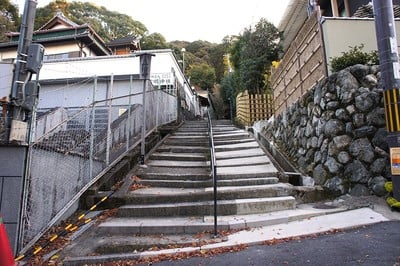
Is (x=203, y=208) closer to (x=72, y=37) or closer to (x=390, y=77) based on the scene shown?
(x=390, y=77)

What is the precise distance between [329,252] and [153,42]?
42.1 meters

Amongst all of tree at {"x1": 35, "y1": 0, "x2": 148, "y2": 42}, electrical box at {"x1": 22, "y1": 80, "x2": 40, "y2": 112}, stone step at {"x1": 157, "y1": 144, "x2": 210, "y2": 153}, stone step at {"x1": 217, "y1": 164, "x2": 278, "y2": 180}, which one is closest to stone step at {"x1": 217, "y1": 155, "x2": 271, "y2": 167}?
stone step at {"x1": 217, "y1": 164, "x2": 278, "y2": 180}

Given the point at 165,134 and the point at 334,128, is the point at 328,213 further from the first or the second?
the point at 165,134

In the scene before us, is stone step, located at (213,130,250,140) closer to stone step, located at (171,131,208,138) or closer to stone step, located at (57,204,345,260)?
stone step, located at (171,131,208,138)

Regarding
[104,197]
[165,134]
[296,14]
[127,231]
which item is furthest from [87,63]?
[127,231]

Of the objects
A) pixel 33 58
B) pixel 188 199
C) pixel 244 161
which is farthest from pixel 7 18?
pixel 188 199

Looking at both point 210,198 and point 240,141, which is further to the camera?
point 240,141

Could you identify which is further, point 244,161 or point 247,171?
point 244,161

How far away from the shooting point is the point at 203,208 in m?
5.46

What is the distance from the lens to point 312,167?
22.7ft

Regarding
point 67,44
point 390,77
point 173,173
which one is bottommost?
point 173,173

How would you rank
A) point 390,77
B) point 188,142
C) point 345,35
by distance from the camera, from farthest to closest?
point 188,142, point 345,35, point 390,77

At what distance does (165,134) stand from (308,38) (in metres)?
5.68

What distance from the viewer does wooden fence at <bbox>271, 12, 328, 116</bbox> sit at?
7.07 m
